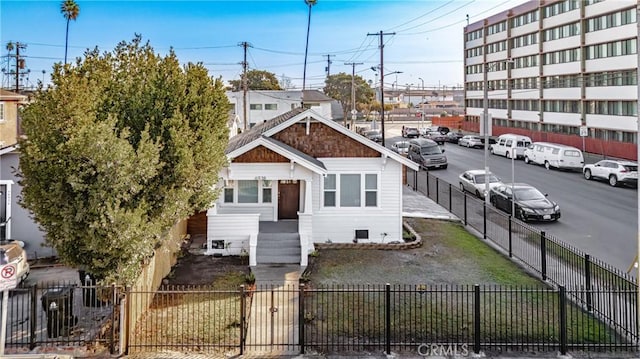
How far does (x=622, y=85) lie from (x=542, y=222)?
2527 cm

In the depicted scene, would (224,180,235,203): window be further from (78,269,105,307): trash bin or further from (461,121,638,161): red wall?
(461,121,638,161): red wall

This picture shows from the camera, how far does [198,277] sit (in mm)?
14852

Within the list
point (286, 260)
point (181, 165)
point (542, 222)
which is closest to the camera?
point (181, 165)

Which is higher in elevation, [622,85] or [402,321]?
[622,85]

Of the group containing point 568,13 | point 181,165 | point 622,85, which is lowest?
point 181,165

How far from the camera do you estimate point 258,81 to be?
9219 cm

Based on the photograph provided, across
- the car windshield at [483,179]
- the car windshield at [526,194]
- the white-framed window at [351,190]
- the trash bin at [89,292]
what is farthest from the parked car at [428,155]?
the trash bin at [89,292]

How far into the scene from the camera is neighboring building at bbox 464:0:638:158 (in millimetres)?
41062

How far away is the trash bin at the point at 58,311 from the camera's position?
1002 centimetres

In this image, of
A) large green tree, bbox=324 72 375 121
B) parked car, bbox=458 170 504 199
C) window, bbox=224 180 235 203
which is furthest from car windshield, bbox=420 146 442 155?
large green tree, bbox=324 72 375 121

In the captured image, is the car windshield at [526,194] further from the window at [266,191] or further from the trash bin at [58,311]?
the trash bin at [58,311]

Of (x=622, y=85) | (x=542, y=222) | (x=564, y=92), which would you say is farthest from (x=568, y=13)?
(x=542, y=222)

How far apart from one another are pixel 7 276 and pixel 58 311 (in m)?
2.21

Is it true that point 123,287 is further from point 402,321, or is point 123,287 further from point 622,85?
point 622,85
